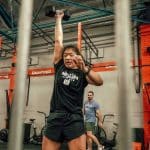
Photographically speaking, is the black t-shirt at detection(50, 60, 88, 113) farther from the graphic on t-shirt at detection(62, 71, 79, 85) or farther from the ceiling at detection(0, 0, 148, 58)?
the ceiling at detection(0, 0, 148, 58)

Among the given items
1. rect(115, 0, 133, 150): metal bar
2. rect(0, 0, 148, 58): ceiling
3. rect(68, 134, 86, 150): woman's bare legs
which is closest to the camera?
rect(115, 0, 133, 150): metal bar

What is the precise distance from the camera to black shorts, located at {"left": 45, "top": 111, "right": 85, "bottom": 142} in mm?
2281

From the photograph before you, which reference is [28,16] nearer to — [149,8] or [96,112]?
[96,112]

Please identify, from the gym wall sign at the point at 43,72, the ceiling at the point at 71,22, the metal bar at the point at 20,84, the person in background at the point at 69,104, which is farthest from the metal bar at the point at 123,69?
the gym wall sign at the point at 43,72

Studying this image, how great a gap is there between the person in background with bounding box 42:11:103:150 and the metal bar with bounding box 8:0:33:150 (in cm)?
149

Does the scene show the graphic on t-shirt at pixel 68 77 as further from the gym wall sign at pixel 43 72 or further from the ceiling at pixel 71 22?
the gym wall sign at pixel 43 72

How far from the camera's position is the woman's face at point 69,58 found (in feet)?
7.78

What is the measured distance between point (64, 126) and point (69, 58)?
538 millimetres

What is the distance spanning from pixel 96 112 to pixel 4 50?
4.55m

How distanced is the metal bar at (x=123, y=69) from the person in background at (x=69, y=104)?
1532 millimetres

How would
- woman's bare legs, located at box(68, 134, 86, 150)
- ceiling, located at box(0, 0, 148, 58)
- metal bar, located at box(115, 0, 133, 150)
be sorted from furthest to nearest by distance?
1. ceiling, located at box(0, 0, 148, 58)
2. woman's bare legs, located at box(68, 134, 86, 150)
3. metal bar, located at box(115, 0, 133, 150)

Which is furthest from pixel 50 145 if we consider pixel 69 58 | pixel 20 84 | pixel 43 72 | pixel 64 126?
pixel 43 72

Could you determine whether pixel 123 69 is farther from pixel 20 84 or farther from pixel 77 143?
pixel 77 143

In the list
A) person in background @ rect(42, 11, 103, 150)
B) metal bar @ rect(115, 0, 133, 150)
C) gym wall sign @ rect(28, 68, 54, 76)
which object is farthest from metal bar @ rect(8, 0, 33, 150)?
gym wall sign @ rect(28, 68, 54, 76)
